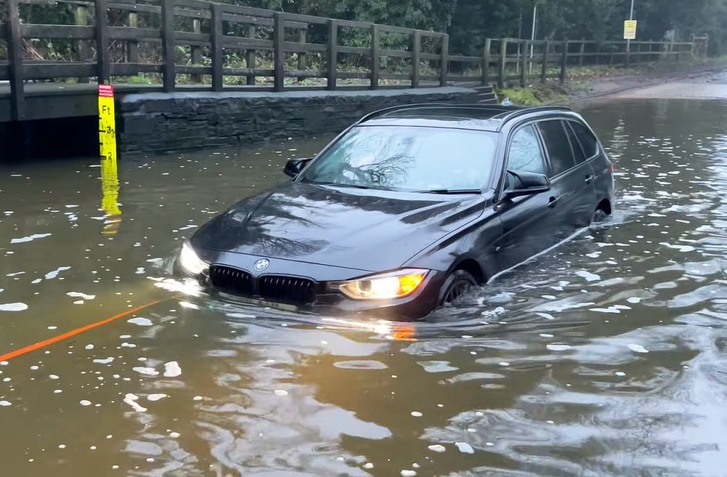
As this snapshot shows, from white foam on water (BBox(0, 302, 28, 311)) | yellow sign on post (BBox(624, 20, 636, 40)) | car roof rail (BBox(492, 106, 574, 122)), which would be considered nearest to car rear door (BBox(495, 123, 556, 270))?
car roof rail (BBox(492, 106, 574, 122))

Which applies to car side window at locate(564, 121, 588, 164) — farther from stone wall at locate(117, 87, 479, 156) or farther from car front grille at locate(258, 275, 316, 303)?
stone wall at locate(117, 87, 479, 156)

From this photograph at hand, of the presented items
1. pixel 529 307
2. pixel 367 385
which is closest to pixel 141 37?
pixel 529 307

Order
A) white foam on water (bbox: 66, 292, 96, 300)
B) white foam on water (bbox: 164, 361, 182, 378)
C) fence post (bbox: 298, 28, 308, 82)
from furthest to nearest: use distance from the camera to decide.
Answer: fence post (bbox: 298, 28, 308, 82) → white foam on water (bbox: 66, 292, 96, 300) → white foam on water (bbox: 164, 361, 182, 378)

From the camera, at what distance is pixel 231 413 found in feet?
13.0

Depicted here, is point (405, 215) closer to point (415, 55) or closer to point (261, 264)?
point (261, 264)

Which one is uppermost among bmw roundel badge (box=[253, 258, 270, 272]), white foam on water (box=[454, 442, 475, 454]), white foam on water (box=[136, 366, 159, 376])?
bmw roundel badge (box=[253, 258, 270, 272])

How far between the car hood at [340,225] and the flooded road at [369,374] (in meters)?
0.39

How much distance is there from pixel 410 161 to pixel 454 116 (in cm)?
74

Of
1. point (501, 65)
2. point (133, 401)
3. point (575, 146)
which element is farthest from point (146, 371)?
point (501, 65)

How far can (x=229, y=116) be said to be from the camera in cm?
1425

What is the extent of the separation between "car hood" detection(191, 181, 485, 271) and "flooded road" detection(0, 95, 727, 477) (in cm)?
39

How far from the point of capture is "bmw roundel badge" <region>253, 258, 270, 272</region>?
502 centimetres

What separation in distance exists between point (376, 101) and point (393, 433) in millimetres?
15110

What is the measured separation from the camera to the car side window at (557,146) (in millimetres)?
7054
